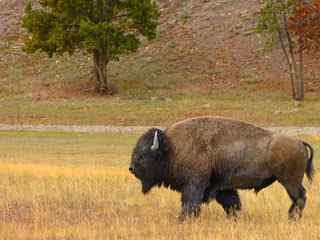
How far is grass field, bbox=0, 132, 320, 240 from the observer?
12.1 meters

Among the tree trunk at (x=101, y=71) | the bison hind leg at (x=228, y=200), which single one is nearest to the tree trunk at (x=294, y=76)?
the tree trunk at (x=101, y=71)

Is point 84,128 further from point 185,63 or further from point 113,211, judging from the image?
point 113,211

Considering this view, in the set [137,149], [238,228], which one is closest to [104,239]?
[238,228]

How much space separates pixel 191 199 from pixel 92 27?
125 feet

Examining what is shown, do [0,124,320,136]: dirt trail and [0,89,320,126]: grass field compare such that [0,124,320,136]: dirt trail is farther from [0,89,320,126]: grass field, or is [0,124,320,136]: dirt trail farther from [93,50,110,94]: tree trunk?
[93,50,110,94]: tree trunk

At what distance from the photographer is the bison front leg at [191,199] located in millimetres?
13828

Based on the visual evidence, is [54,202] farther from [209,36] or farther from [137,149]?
[209,36]

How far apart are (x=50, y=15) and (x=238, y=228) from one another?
139ft

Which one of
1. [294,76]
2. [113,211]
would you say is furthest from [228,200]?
[294,76]

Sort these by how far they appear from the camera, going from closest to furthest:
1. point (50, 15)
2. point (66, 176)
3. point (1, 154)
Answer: point (66, 176)
point (1, 154)
point (50, 15)

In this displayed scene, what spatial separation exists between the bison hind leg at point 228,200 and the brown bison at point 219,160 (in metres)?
0.03

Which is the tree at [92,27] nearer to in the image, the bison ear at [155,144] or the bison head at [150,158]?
the bison head at [150,158]

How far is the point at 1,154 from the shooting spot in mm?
31734

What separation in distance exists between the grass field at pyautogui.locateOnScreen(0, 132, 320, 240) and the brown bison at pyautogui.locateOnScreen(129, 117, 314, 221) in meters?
0.44
